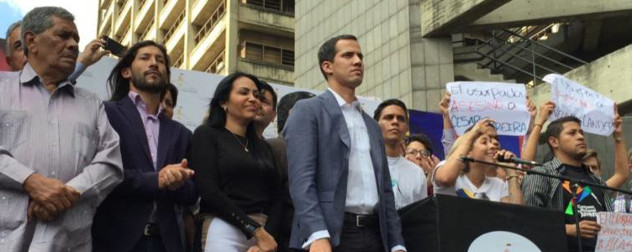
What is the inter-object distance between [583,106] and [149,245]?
4.43 metres

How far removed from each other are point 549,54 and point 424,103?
11.3 feet

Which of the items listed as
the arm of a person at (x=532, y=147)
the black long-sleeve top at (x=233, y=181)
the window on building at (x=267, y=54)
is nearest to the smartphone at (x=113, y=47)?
the black long-sleeve top at (x=233, y=181)

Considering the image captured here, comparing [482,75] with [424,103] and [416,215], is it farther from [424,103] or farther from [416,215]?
[416,215]

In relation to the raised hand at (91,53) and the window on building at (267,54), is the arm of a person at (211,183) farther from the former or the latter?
the window on building at (267,54)

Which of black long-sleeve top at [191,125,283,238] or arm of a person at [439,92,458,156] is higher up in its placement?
arm of a person at [439,92,458,156]

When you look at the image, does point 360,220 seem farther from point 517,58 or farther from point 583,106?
point 517,58

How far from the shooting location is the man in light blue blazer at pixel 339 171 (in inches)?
138

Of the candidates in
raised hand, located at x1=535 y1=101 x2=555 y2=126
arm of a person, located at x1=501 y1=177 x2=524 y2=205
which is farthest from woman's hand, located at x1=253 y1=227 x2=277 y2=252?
raised hand, located at x1=535 y1=101 x2=555 y2=126

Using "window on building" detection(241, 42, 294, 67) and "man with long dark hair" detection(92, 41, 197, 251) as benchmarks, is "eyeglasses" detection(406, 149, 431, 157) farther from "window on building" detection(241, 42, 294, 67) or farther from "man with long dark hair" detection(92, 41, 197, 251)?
"window on building" detection(241, 42, 294, 67)

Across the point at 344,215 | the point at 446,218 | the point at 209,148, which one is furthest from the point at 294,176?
the point at 446,218

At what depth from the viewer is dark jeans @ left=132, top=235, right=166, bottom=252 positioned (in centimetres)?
354

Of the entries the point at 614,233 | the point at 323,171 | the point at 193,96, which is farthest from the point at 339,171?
the point at 193,96

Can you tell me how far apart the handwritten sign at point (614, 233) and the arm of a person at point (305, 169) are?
2.02m

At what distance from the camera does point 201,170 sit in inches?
150
